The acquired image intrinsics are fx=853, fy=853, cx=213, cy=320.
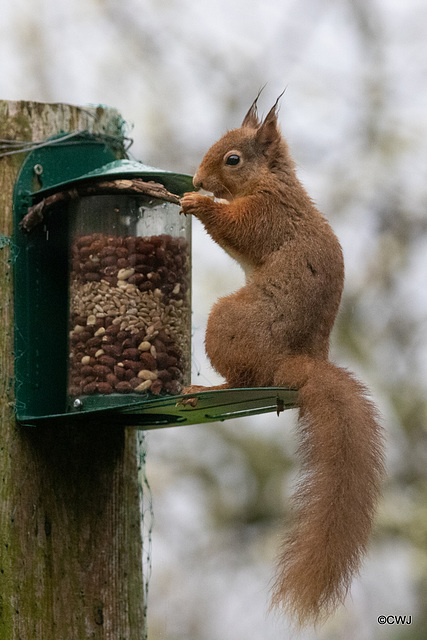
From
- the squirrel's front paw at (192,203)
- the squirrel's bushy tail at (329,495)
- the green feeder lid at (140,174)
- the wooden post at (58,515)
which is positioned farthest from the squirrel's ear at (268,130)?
the squirrel's bushy tail at (329,495)

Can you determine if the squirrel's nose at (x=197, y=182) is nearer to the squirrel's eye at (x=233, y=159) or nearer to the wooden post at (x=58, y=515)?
the squirrel's eye at (x=233, y=159)

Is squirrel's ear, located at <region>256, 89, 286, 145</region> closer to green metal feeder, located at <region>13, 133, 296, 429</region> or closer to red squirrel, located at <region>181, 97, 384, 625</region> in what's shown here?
red squirrel, located at <region>181, 97, 384, 625</region>

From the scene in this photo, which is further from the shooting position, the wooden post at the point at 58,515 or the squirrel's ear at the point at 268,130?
the squirrel's ear at the point at 268,130

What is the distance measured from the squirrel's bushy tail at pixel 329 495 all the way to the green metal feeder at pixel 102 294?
138mm

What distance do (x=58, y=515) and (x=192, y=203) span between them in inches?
39.5

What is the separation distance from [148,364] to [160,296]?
0.21 m

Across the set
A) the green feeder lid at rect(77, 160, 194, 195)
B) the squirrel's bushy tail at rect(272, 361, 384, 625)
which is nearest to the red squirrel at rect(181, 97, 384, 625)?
the squirrel's bushy tail at rect(272, 361, 384, 625)

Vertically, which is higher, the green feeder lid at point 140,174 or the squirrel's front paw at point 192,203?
Result: the green feeder lid at point 140,174

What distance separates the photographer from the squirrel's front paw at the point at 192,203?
2498mm

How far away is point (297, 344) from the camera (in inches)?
96.7

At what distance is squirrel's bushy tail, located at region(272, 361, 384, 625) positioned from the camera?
6.73 ft

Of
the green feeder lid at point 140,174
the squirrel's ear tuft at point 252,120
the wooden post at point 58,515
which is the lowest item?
the wooden post at point 58,515

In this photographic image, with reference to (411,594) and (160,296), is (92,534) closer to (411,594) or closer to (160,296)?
(160,296)

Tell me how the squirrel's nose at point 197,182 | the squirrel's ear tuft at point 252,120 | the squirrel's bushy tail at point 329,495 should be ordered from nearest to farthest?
the squirrel's bushy tail at point 329,495, the squirrel's nose at point 197,182, the squirrel's ear tuft at point 252,120
